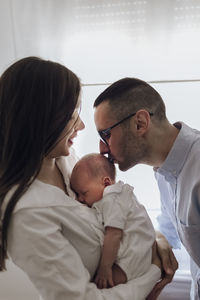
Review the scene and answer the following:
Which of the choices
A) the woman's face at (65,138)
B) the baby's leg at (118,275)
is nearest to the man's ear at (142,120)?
the woman's face at (65,138)

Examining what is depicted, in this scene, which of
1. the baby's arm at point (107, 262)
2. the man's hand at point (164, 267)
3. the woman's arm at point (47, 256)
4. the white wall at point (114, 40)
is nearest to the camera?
the woman's arm at point (47, 256)

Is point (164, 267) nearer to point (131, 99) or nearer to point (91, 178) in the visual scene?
point (91, 178)

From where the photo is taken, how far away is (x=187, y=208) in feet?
4.14

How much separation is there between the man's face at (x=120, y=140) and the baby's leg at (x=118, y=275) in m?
0.47

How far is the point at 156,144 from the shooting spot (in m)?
1.37

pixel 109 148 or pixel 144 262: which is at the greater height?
pixel 109 148

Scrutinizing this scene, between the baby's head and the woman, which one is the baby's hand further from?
the baby's head

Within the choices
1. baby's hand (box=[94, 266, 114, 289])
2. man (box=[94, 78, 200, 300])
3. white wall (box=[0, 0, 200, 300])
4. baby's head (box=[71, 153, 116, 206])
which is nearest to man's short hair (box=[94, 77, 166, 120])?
man (box=[94, 78, 200, 300])

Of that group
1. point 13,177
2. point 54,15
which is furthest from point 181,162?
point 54,15

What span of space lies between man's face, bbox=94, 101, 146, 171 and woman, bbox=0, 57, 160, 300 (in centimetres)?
31

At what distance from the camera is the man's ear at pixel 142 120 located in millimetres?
1327

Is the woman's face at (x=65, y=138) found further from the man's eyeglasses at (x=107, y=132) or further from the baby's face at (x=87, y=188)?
the man's eyeglasses at (x=107, y=132)

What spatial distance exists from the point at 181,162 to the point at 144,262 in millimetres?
419

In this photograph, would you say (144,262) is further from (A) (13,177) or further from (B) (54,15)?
(B) (54,15)
